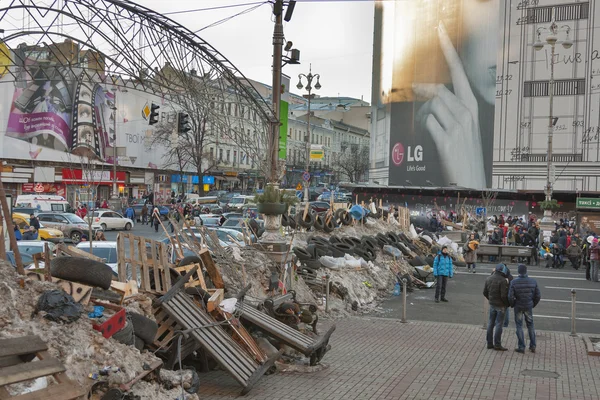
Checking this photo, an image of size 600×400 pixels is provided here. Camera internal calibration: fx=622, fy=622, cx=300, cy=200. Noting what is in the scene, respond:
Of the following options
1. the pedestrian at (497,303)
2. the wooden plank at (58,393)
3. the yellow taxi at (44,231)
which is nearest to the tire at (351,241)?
the pedestrian at (497,303)

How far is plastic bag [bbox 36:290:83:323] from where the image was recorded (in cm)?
690

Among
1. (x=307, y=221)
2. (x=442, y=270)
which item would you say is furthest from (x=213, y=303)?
(x=307, y=221)

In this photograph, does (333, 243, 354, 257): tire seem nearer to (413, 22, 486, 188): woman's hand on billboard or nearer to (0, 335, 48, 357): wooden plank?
(0, 335, 48, 357): wooden plank

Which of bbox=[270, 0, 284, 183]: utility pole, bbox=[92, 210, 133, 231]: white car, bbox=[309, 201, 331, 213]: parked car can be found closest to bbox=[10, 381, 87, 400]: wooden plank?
bbox=[270, 0, 284, 183]: utility pole

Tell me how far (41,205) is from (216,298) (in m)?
30.4

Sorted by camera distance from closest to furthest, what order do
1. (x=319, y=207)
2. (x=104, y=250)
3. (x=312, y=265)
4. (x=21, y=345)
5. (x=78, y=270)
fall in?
1. (x=21, y=345)
2. (x=78, y=270)
3. (x=104, y=250)
4. (x=312, y=265)
5. (x=319, y=207)

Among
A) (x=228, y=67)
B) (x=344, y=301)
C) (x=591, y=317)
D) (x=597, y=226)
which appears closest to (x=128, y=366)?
(x=344, y=301)

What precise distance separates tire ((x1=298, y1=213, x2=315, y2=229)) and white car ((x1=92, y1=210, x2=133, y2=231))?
63.0ft

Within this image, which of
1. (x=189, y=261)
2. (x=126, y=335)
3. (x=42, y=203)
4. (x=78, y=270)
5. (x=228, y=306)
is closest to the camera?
(x=126, y=335)

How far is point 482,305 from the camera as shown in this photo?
53.4ft

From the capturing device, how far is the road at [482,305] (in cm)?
1443

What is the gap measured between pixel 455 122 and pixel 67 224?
1511 inches

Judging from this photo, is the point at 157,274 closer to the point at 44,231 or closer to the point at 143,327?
the point at 143,327

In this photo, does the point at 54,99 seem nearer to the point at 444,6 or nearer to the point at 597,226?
the point at 444,6
